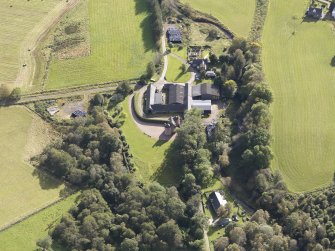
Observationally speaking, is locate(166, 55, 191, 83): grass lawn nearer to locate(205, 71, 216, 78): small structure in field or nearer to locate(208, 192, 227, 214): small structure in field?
locate(205, 71, 216, 78): small structure in field

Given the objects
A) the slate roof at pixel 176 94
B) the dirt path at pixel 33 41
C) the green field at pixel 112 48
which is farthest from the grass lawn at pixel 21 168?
the slate roof at pixel 176 94

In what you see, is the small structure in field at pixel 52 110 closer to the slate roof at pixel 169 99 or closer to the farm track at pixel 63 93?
the farm track at pixel 63 93

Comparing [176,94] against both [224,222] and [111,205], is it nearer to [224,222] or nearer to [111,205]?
[111,205]

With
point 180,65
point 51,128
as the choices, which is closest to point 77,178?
point 51,128

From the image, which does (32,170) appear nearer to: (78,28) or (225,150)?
(225,150)

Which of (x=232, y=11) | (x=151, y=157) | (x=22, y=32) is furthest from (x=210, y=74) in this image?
(x=22, y=32)
